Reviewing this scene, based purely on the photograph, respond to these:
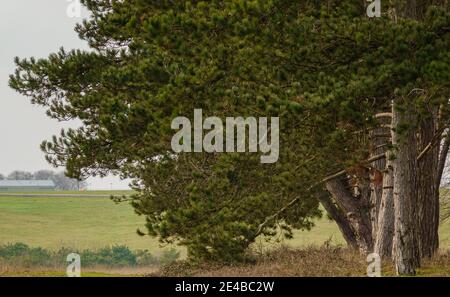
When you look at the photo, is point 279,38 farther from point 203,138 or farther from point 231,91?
point 203,138

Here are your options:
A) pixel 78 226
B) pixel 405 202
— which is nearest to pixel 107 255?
pixel 78 226

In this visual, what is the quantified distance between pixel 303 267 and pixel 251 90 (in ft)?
15.0

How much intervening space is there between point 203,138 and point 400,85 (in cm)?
445

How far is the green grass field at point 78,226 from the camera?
4003cm

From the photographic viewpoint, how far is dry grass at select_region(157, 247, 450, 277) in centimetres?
1519

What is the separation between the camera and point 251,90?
13594 mm

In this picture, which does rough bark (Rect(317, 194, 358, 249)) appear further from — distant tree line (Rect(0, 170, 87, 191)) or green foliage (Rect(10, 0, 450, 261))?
distant tree line (Rect(0, 170, 87, 191))

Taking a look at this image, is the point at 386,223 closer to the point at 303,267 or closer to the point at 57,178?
the point at 303,267

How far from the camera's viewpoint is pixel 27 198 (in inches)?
2729

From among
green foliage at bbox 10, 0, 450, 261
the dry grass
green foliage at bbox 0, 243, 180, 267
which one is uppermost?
green foliage at bbox 10, 0, 450, 261

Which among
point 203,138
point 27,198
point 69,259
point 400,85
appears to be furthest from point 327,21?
point 27,198

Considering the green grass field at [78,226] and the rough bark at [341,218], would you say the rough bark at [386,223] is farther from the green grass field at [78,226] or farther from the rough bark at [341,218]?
the green grass field at [78,226]

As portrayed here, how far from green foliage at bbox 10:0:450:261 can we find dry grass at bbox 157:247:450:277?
0.48m

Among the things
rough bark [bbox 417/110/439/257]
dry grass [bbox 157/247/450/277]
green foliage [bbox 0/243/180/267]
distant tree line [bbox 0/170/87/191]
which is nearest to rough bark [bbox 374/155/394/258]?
dry grass [bbox 157/247/450/277]
